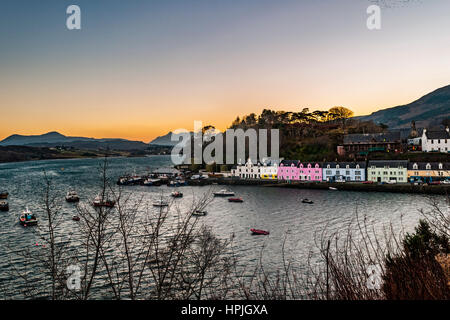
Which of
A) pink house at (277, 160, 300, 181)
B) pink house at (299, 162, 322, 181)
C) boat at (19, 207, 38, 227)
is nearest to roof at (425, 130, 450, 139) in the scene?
pink house at (299, 162, 322, 181)

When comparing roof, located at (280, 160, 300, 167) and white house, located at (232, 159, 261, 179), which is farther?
white house, located at (232, 159, 261, 179)

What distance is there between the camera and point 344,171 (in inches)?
1448

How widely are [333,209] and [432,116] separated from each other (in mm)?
135029

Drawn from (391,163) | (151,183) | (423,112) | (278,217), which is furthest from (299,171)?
(423,112)

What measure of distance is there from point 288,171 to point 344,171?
688 cm

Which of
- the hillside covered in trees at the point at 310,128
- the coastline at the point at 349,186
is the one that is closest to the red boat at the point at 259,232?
the coastline at the point at 349,186

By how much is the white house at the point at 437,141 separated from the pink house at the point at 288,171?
56.5 ft

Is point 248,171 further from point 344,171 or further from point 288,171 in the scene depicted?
point 344,171

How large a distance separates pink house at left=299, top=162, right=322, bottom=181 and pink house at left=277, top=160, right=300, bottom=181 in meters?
0.55

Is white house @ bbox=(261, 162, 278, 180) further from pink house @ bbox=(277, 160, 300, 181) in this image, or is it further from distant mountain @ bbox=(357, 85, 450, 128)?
distant mountain @ bbox=(357, 85, 450, 128)

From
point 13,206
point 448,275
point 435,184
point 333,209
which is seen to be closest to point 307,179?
point 435,184

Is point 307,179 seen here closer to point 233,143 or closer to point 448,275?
point 233,143

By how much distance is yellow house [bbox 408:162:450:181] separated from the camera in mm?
31797
